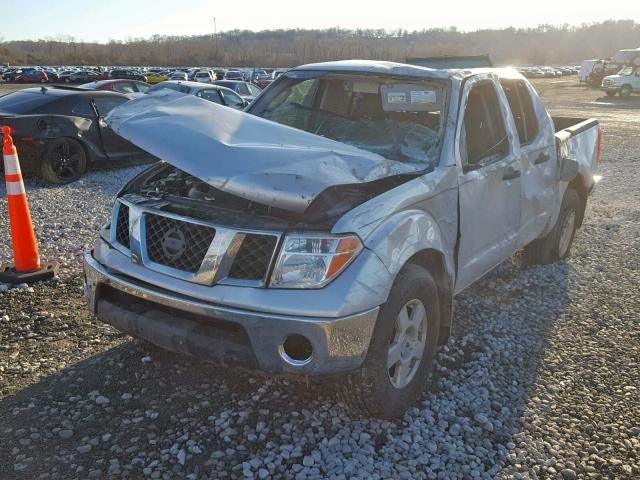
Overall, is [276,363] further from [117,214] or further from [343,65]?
[343,65]

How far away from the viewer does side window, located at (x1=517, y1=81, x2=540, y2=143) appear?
4801 mm

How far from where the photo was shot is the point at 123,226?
3.17 m

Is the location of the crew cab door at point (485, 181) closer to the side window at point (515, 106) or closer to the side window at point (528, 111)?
the side window at point (515, 106)

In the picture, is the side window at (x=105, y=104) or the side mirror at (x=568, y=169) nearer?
the side mirror at (x=568, y=169)

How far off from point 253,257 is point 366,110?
6.46 feet

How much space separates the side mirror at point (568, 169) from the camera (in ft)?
16.3

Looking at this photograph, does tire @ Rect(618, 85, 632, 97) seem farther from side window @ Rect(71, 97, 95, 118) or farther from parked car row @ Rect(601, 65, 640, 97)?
side window @ Rect(71, 97, 95, 118)

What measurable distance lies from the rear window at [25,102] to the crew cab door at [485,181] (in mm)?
7099

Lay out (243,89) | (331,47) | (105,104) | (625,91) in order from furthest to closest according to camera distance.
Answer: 1. (331,47)
2. (625,91)
3. (243,89)
4. (105,104)

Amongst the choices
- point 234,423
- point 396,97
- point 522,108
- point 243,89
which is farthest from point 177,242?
point 243,89

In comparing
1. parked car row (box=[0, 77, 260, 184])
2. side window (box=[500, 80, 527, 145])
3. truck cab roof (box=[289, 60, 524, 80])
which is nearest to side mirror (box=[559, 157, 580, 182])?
side window (box=[500, 80, 527, 145])

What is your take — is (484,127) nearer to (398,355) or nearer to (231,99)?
(398,355)

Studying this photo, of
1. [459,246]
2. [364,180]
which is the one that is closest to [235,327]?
[364,180]

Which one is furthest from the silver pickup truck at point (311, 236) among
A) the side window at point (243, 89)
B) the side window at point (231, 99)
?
the side window at point (243, 89)
